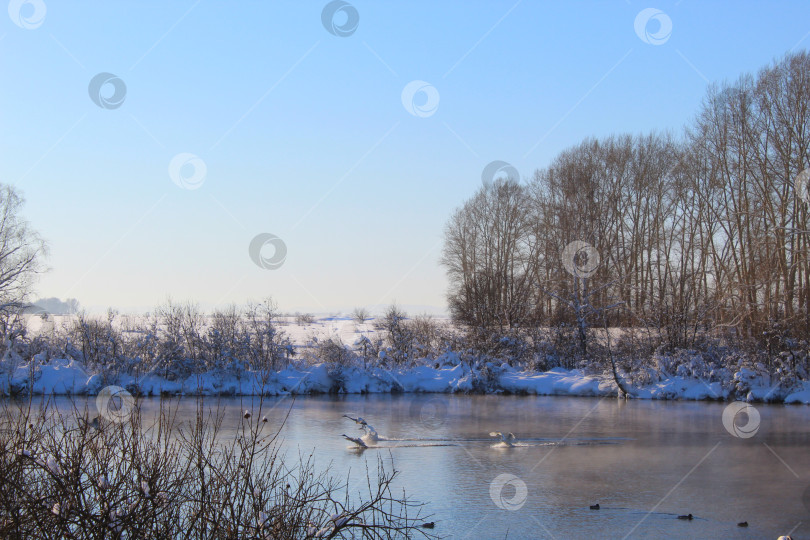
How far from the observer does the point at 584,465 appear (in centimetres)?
1438

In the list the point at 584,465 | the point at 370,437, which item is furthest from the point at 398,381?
the point at 584,465

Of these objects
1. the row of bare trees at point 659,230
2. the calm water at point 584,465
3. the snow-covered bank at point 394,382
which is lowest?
the calm water at point 584,465

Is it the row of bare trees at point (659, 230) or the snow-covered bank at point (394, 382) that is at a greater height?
the row of bare trees at point (659, 230)

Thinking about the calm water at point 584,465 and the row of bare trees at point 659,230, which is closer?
the calm water at point 584,465

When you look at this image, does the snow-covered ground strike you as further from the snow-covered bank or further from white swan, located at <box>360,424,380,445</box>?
white swan, located at <box>360,424,380,445</box>

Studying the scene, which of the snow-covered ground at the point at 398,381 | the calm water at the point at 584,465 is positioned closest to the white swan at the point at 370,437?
the calm water at the point at 584,465

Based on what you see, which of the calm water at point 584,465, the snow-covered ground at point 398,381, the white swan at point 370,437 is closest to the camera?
the calm water at point 584,465

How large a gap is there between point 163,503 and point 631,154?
38.0m

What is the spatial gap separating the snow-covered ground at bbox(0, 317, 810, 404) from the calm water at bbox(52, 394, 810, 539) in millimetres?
3104

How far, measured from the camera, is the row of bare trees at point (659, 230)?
27609mm

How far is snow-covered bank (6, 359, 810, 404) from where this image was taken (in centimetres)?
2700

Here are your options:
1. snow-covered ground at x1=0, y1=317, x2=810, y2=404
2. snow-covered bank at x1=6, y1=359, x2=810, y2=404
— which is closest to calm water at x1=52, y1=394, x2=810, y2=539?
snow-covered bank at x1=6, y1=359, x2=810, y2=404

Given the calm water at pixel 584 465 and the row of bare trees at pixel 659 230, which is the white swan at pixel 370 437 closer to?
the calm water at pixel 584 465

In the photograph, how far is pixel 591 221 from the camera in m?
35.4
